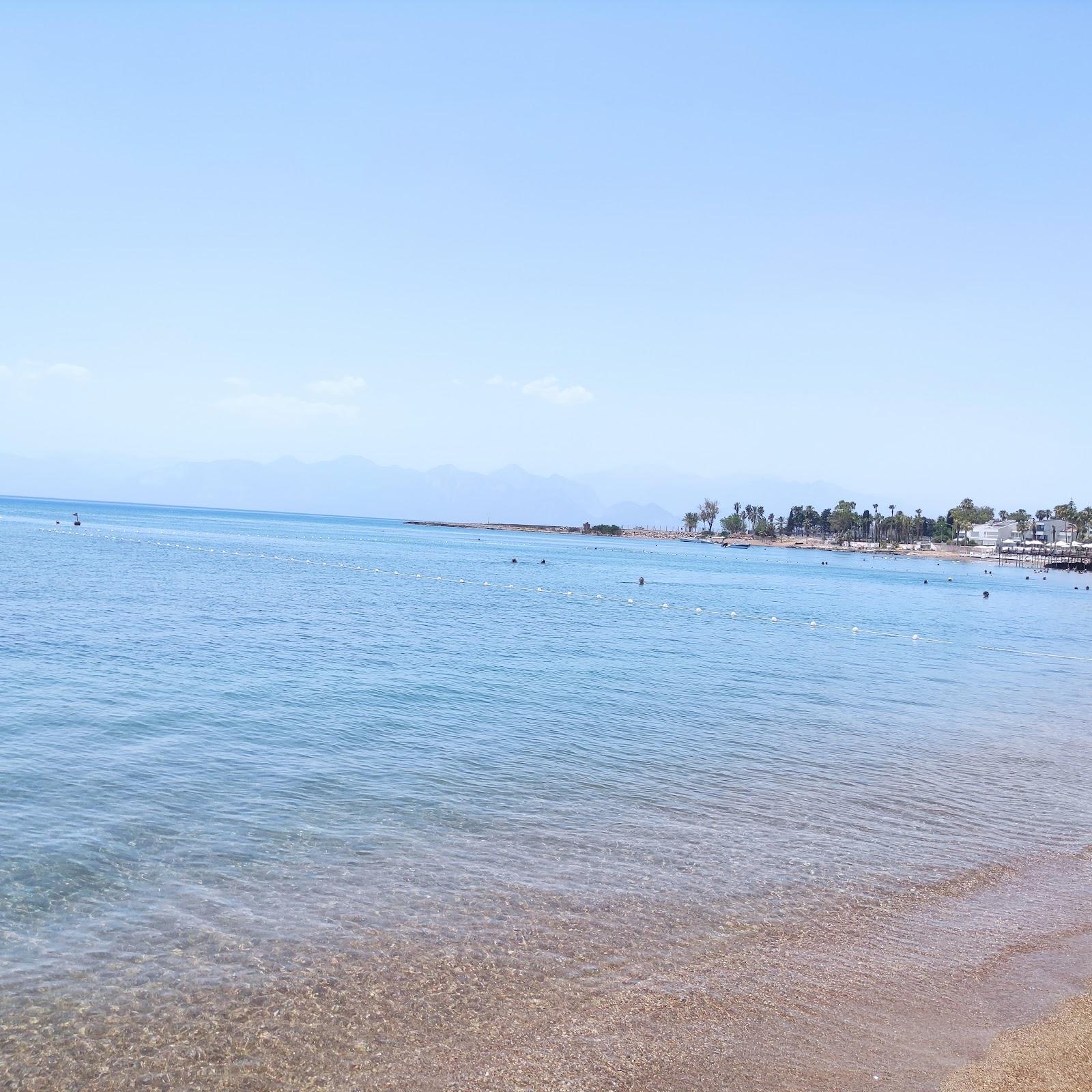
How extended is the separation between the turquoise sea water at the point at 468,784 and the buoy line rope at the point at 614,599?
4.10m

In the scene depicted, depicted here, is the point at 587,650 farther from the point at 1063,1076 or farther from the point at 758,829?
the point at 1063,1076

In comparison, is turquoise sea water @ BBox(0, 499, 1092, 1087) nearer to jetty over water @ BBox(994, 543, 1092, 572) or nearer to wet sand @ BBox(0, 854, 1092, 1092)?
wet sand @ BBox(0, 854, 1092, 1092)

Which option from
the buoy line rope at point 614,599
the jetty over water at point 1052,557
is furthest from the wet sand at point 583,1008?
the jetty over water at point 1052,557

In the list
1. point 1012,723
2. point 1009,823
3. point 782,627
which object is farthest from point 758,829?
point 782,627

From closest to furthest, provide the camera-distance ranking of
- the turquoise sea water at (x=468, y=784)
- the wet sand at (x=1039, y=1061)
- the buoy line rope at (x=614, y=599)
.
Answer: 1. the wet sand at (x=1039, y=1061)
2. the turquoise sea water at (x=468, y=784)
3. the buoy line rope at (x=614, y=599)

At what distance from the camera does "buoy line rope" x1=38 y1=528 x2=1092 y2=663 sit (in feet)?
150

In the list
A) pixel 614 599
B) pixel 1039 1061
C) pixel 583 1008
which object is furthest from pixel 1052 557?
pixel 583 1008

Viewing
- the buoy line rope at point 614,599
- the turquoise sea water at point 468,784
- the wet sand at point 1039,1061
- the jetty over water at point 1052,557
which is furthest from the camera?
the jetty over water at point 1052,557

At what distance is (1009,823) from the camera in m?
15.1

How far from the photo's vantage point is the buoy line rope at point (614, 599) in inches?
1796

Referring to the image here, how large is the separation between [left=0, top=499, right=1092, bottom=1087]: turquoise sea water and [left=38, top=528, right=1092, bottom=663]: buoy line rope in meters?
4.10

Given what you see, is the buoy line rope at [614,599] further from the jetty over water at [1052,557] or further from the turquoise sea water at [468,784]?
the jetty over water at [1052,557]

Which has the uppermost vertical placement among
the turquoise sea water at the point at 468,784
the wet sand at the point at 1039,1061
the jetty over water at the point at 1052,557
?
the jetty over water at the point at 1052,557

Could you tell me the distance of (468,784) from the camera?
1605 centimetres
